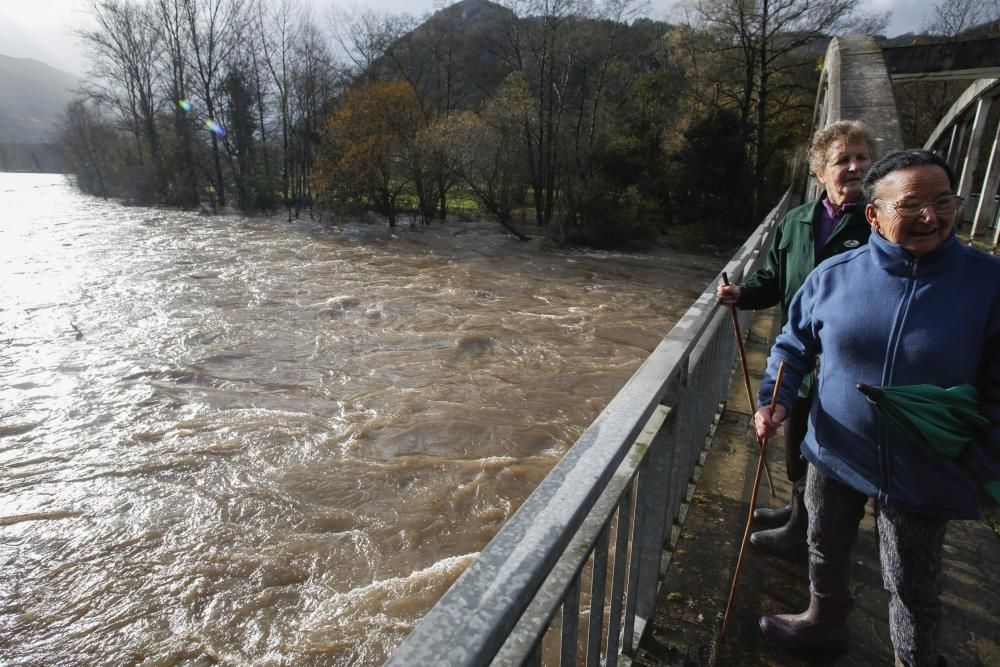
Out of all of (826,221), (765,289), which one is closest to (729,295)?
(765,289)

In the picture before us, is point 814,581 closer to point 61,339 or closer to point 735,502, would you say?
point 735,502

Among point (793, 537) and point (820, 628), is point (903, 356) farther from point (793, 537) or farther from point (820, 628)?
point (793, 537)

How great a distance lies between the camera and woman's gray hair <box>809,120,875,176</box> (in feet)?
8.09

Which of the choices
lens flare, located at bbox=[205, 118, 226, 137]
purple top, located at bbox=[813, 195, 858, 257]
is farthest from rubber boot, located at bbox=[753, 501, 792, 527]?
lens flare, located at bbox=[205, 118, 226, 137]

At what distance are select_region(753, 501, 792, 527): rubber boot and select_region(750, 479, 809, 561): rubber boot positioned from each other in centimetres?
22

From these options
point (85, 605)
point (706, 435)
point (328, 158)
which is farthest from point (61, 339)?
point (328, 158)

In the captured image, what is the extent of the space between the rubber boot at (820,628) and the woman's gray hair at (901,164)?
1.40 meters

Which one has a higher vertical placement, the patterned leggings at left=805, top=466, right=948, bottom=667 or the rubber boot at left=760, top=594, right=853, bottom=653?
the patterned leggings at left=805, top=466, right=948, bottom=667

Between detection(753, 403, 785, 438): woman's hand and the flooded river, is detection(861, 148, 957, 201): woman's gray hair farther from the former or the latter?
the flooded river

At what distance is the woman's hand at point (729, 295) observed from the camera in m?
2.75

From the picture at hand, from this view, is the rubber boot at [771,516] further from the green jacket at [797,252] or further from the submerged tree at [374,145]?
the submerged tree at [374,145]

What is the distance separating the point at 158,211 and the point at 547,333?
31.5 meters

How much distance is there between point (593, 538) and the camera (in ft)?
4.40

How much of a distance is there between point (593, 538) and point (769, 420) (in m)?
0.99
